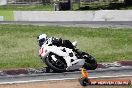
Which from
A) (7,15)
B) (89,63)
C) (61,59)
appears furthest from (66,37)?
(7,15)

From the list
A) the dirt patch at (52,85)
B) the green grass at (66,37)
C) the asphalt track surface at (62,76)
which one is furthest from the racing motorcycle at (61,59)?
the green grass at (66,37)

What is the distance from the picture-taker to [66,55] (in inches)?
541

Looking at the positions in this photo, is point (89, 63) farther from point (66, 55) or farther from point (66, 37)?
point (66, 37)

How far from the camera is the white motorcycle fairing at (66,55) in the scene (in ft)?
44.8

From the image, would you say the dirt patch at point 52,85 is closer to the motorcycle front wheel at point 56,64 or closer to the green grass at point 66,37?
the motorcycle front wheel at point 56,64

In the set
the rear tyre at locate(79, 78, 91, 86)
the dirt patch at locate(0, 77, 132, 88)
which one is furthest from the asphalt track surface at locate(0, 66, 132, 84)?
the rear tyre at locate(79, 78, 91, 86)

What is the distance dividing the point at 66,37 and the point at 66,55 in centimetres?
1370

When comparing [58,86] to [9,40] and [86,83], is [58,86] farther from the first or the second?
[9,40]

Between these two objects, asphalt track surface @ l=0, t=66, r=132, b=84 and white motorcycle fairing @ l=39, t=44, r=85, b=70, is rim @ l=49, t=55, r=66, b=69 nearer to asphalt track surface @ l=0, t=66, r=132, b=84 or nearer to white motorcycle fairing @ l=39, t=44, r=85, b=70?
white motorcycle fairing @ l=39, t=44, r=85, b=70

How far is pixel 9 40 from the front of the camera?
26422 mm

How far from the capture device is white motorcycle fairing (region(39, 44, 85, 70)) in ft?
44.8

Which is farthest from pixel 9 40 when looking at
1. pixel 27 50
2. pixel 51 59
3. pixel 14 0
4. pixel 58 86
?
pixel 14 0

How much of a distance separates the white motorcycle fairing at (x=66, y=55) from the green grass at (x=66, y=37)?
8.00 ft

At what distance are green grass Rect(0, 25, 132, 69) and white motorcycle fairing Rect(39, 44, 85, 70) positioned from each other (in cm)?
244
